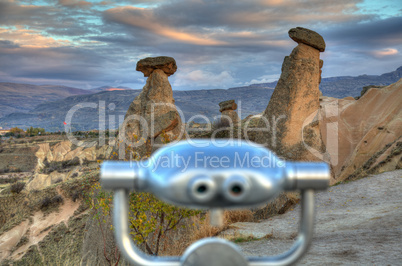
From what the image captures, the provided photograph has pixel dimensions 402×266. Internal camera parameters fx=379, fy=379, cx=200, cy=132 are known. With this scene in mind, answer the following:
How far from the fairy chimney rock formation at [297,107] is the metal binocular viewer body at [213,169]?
1182 cm

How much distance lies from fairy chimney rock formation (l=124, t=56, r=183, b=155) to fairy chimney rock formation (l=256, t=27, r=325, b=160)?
138 inches

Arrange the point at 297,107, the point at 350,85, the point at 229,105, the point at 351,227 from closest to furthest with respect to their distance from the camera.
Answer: the point at 351,227 < the point at 297,107 < the point at 229,105 < the point at 350,85

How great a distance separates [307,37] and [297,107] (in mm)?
2550

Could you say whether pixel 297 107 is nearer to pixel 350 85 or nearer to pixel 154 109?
pixel 154 109

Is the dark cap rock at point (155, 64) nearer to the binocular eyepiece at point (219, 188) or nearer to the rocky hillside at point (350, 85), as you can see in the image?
the binocular eyepiece at point (219, 188)

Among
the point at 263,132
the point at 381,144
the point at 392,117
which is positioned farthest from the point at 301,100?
the point at 392,117

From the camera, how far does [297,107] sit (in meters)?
13.0

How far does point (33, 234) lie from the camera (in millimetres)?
18953

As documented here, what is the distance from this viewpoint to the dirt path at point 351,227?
5557 millimetres

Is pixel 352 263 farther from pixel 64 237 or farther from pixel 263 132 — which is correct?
pixel 64 237

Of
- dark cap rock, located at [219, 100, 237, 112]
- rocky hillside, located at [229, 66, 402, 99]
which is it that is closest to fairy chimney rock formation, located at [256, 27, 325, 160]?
dark cap rock, located at [219, 100, 237, 112]

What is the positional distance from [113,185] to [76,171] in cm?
3220

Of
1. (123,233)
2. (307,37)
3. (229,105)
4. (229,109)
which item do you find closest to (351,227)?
(123,233)

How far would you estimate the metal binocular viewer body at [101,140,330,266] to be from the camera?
1.05m
